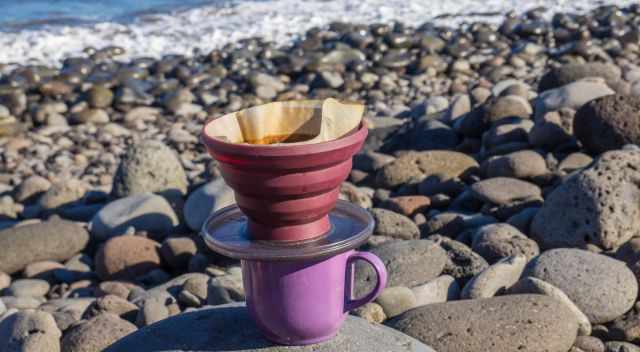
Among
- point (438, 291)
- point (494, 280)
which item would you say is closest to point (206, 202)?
point (438, 291)

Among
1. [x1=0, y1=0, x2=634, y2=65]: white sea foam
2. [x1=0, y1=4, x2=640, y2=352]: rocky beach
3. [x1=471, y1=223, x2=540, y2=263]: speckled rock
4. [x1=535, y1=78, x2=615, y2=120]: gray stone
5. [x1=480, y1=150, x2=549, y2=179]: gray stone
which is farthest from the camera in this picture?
[x1=0, y1=0, x2=634, y2=65]: white sea foam

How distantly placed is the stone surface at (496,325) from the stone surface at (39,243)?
346 cm

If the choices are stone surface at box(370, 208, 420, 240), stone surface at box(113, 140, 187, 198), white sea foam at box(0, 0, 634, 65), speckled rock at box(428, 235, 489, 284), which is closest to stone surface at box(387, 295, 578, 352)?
speckled rock at box(428, 235, 489, 284)

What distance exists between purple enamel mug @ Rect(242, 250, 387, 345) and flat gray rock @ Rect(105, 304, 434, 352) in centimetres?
5

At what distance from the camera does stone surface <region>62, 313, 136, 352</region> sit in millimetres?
4352

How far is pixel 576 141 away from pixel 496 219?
1483 millimetres

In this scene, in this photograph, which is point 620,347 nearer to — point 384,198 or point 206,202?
point 384,198

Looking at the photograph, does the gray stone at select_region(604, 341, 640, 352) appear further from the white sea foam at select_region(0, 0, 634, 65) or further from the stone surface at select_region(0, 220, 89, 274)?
the white sea foam at select_region(0, 0, 634, 65)

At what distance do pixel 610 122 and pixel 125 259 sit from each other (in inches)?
143

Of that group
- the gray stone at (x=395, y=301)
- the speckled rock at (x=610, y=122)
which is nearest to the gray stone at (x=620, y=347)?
the gray stone at (x=395, y=301)

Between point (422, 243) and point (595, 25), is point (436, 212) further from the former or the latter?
point (595, 25)

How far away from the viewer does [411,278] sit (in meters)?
4.70

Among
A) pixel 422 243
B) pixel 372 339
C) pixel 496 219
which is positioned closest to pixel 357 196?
Result: pixel 496 219

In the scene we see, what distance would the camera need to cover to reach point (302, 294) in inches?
110
